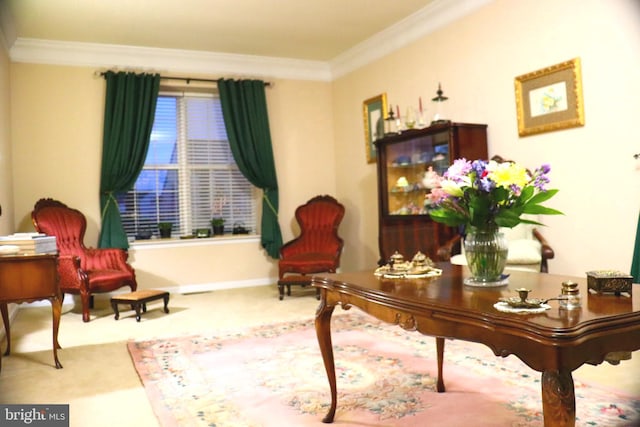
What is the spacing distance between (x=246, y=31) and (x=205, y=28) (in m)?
0.45

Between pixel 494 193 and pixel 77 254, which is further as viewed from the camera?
pixel 77 254

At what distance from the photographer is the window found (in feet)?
21.0

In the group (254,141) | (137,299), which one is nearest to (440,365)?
(137,299)

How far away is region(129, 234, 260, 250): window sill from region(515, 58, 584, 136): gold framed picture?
3.66 metres

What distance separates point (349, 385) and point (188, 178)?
4433mm

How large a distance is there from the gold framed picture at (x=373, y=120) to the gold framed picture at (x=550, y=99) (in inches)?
78.3

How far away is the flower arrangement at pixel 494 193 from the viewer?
1.85m

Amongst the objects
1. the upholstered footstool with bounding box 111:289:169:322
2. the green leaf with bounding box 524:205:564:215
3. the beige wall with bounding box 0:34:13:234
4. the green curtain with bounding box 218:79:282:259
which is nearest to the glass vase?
the green leaf with bounding box 524:205:564:215

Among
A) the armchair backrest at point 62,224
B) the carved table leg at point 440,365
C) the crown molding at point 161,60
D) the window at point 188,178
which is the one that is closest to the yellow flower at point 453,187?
the carved table leg at point 440,365

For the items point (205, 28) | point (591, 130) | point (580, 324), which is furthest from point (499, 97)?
→ point (580, 324)

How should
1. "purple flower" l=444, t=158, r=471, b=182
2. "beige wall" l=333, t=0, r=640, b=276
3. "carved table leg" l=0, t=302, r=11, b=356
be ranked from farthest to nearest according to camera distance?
1. "beige wall" l=333, t=0, r=640, b=276
2. "carved table leg" l=0, t=302, r=11, b=356
3. "purple flower" l=444, t=158, r=471, b=182

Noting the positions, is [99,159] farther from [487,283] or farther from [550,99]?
[487,283]

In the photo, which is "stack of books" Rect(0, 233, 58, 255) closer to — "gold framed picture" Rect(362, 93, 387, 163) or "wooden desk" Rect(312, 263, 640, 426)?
"wooden desk" Rect(312, 263, 640, 426)

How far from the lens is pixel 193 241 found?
6402mm
